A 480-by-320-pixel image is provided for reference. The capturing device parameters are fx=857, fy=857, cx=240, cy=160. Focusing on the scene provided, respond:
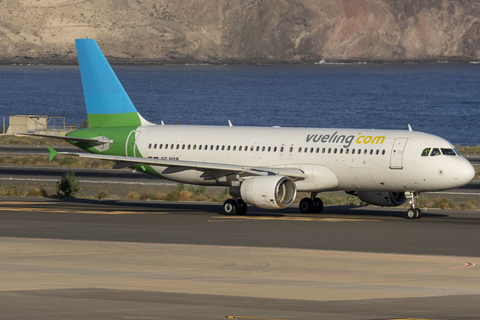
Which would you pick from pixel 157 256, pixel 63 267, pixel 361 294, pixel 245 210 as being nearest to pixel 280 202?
pixel 245 210

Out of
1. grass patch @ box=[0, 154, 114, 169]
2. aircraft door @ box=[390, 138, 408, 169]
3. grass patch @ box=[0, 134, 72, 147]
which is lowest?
aircraft door @ box=[390, 138, 408, 169]

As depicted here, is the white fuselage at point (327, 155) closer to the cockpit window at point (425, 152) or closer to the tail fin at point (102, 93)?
the cockpit window at point (425, 152)

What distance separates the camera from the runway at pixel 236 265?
1783cm

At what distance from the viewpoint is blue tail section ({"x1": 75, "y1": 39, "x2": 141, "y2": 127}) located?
4766cm

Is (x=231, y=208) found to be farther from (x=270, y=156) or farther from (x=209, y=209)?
(x=209, y=209)

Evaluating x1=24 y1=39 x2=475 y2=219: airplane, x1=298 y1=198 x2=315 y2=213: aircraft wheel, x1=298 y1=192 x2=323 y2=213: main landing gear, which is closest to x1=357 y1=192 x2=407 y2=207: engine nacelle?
x1=24 y1=39 x2=475 y2=219: airplane

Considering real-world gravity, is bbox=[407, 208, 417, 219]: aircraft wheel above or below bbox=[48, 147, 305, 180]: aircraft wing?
below

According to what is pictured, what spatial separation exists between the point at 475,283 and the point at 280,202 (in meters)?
17.8

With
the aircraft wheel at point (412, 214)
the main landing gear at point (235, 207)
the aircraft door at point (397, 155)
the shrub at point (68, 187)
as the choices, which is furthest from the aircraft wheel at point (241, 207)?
the shrub at point (68, 187)

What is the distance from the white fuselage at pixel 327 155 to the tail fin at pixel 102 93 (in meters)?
2.84

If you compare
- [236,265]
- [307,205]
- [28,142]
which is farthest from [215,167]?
[28,142]

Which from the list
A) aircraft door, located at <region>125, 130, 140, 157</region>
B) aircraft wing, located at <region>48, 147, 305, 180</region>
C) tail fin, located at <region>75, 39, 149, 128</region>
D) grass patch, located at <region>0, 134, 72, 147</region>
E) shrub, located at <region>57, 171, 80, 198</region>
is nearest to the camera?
aircraft wing, located at <region>48, 147, 305, 180</region>

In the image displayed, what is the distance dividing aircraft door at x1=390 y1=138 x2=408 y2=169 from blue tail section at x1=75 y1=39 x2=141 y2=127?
50.1 ft

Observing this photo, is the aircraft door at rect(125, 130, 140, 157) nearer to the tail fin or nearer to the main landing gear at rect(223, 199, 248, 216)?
the tail fin
